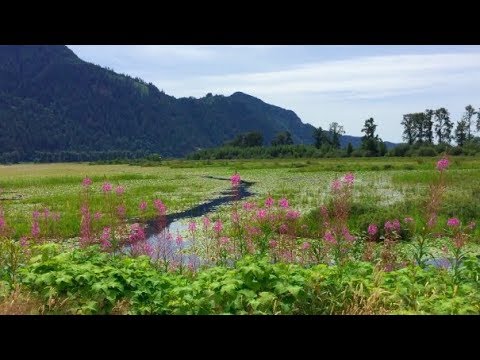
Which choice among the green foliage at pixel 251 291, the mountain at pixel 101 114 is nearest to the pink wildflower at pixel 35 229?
the green foliage at pixel 251 291

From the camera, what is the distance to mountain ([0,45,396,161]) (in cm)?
12988

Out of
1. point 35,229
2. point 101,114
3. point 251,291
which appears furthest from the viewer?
point 101,114

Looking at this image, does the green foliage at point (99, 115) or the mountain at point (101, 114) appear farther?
the mountain at point (101, 114)

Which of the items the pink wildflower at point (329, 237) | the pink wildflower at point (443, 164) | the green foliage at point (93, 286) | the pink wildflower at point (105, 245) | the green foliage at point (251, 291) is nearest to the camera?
the green foliage at point (251, 291)

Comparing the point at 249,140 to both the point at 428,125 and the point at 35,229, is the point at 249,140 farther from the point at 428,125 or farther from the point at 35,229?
the point at 35,229

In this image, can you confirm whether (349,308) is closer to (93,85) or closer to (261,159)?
(261,159)

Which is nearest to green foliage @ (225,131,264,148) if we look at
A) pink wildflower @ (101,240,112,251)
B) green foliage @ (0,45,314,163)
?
pink wildflower @ (101,240,112,251)

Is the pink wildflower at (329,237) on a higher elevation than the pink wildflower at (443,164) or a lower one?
lower

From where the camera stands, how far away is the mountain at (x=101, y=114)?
12988 cm

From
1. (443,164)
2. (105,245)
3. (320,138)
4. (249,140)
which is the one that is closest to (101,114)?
(249,140)

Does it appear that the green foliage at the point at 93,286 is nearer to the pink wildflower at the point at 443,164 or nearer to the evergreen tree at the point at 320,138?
the pink wildflower at the point at 443,164

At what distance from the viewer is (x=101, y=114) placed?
516ft

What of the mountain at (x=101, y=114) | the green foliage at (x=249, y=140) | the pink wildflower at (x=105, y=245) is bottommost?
the pink wildflower at (x=105, y=245)

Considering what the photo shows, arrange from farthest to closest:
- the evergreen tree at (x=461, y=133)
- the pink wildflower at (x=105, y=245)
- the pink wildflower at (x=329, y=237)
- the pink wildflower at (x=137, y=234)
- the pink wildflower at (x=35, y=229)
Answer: the evergreen tree at (x=461, y=133)
the pink wildflower at (x=105, y=245)
the pink wildflower at (x=137, y=234)
the pink wildflower at (x=35, y=229)
the pink wildflower at (x=329, y=237)
